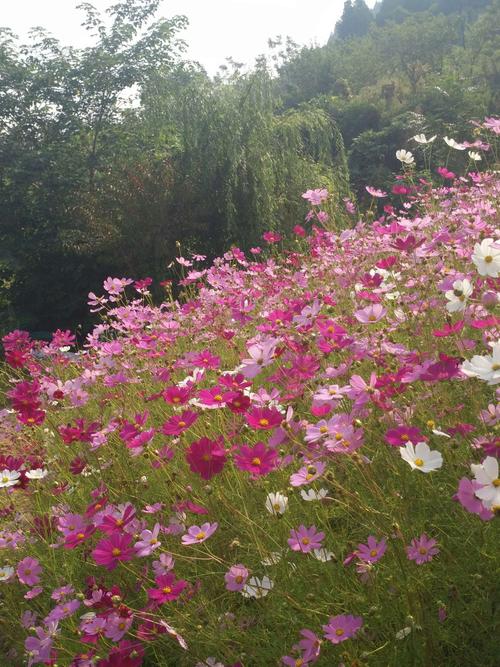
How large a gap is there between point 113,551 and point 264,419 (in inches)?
17.1

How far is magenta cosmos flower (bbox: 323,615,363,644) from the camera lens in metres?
1.13

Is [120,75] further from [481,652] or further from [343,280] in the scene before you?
[481,652]

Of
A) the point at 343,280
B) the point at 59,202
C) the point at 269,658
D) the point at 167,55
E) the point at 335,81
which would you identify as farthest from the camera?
the point at 335,81

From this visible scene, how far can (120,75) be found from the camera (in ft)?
37.3

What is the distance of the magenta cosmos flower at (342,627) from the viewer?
1.13 meters

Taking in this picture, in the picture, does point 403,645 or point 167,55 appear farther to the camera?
point 167,55

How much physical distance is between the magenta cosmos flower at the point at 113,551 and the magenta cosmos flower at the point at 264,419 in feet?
1.22

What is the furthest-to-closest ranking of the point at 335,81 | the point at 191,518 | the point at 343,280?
the point at 335,81 → the point at 343,280 → the point at 191,518

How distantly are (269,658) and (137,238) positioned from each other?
8111mm

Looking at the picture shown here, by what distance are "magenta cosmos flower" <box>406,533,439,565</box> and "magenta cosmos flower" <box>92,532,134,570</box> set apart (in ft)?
1.98

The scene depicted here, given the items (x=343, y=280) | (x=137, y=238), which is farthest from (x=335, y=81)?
(x=343, y=280)

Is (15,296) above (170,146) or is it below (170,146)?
below

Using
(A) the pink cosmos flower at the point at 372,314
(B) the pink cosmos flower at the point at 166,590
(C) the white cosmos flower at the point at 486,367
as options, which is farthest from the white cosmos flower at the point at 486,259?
(B) the pink cosmos flower at the point at 166,590

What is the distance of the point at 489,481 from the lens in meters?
0.98
